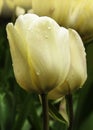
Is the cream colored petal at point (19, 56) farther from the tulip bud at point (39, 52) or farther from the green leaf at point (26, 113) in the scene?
the green leaf at point (26, 113)

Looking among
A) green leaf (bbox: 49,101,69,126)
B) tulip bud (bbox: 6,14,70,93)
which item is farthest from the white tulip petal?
green leaf (bbox: 49,101,69,126)

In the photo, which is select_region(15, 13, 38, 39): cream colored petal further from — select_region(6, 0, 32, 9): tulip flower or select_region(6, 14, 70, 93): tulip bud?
select_region(6, 0, 32, 9): tulip flower

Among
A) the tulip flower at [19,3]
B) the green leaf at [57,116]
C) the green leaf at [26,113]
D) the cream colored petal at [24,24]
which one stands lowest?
the green leaf at [26,113]

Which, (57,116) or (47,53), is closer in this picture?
(47,53)

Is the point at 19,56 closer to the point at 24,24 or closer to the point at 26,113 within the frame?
the point at 24,24

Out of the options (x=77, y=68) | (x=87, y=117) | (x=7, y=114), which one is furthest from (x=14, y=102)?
(x=77, y=68)

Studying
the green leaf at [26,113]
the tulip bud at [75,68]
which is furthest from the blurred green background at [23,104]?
the tulip bud at [75,68]

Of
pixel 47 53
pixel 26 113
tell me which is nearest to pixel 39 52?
pixel 47 53
